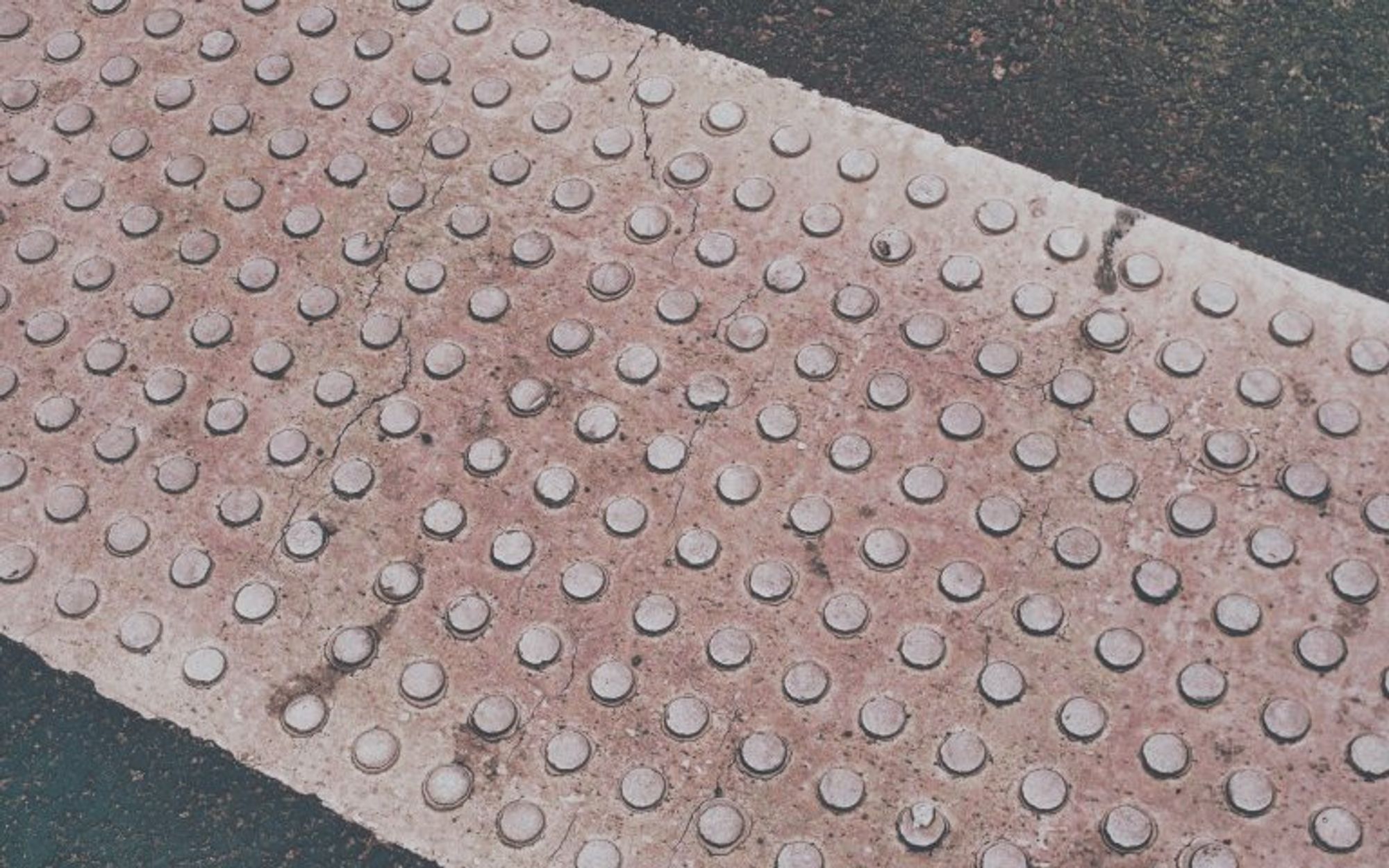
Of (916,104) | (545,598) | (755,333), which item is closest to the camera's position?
(545,598)

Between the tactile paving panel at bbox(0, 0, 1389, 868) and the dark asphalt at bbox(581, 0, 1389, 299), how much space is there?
5.9 inches

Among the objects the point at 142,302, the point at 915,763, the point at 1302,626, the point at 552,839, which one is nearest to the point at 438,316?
the point at 142,302

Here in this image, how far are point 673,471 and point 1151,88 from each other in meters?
1.43

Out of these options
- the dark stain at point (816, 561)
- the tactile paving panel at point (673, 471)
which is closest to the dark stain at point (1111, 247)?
the tactile paving panel at point (673, 471)

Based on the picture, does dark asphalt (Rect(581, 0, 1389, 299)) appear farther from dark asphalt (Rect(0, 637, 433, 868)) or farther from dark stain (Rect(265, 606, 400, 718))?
dark asphalt (Rect(0, 637, 433, 868))

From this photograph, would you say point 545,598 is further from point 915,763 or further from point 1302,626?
point 1302,626

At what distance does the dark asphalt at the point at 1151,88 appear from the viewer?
10.3 ft

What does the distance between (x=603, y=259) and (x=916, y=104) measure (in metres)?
0.83

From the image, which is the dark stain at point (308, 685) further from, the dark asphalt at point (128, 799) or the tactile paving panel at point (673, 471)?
the dark asphalt at point (128, 799)

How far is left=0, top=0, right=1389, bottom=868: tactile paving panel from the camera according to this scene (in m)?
2.67

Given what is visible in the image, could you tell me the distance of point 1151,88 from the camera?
3.25 m

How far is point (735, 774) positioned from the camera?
2678 millimetres

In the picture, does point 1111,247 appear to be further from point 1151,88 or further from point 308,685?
point 308,685

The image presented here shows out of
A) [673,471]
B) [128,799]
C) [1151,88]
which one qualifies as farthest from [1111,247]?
[128,799]
